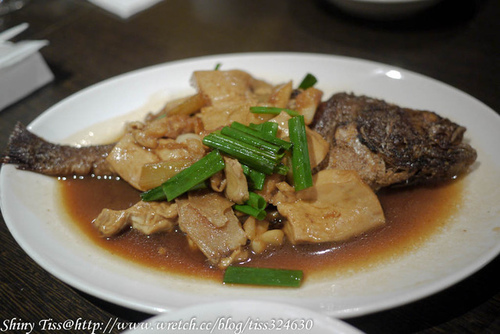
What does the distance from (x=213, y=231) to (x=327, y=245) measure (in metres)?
0.68

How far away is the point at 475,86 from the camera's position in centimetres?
376

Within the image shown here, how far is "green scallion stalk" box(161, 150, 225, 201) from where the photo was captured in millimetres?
2332

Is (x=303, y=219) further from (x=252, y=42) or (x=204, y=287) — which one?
(x=252, y=42)

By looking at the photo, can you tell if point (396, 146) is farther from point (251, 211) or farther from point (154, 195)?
point (154, 195)

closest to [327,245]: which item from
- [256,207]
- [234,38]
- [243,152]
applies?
[256,207]

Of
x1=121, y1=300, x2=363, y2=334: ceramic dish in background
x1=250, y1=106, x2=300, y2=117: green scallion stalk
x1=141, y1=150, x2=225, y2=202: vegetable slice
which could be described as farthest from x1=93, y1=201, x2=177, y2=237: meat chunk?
x1=121, y1=300, x2=363, y2=334: ceramic dish in background

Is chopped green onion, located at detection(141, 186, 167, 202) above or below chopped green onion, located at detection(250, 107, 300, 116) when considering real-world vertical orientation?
below

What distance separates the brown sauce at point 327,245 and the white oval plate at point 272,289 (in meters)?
0.08

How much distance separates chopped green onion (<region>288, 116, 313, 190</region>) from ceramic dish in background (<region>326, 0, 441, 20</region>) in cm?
276

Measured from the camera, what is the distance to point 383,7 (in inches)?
175

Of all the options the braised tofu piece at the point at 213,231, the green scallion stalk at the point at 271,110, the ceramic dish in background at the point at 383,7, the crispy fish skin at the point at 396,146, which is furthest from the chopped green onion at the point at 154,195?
the ceramic dish in background at the point at 383,7

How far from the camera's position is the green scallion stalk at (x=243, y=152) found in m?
2.27

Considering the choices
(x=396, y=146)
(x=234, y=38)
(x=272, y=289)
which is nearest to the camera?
(x=272, y=289)

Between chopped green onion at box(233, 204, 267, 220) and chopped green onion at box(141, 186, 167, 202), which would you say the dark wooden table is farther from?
chopped green onion at box(233, 204, 267, 220)
